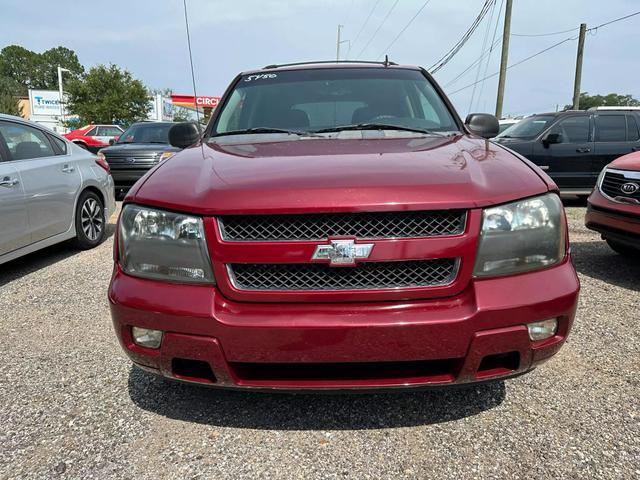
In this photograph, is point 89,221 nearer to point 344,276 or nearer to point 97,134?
point 344,276

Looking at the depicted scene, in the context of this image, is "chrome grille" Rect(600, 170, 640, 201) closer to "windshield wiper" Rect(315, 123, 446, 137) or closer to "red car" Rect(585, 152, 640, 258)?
"red car" Rect(585, 152, 640, 258)

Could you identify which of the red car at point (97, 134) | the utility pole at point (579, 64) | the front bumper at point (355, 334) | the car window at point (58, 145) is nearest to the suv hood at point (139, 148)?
the car window at point (58, 145)

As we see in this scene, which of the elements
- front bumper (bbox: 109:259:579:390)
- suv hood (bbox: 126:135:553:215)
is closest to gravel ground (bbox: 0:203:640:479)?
front bumper (bbox: 109:259:579:390)

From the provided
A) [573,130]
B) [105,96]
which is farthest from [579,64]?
[105,96]

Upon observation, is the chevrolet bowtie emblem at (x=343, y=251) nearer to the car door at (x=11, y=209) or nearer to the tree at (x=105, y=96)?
the car door at (x=11, y=209)

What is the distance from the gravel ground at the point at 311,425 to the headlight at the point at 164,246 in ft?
2.50

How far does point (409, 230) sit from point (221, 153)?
1.08 metres

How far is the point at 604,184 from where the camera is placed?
4715 millimetres

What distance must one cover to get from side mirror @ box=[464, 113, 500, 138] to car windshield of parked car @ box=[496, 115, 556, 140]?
20.9 feet

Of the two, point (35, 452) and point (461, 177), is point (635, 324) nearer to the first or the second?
point (461, 177)

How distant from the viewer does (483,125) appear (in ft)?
10.3

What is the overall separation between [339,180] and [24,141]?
4.24 m

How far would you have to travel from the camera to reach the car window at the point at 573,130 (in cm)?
879

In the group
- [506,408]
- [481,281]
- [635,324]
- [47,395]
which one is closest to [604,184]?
[635,324]
